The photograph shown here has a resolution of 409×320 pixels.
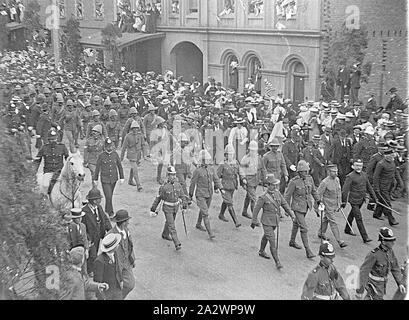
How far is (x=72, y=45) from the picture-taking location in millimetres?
13156

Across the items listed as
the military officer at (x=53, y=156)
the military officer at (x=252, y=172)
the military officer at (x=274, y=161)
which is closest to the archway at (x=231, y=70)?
the military officer at (x=274, y=161)

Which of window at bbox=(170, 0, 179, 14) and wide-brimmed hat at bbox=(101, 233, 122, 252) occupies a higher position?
window at bbox=(170, 0, 179, 14)

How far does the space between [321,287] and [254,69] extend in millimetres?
10494

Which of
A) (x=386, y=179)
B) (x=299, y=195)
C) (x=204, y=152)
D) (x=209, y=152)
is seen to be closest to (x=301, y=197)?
(x=299, y=195)

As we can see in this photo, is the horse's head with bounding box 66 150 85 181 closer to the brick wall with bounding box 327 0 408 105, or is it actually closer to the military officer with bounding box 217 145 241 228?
the military officer with bounding box 217 145 241 228

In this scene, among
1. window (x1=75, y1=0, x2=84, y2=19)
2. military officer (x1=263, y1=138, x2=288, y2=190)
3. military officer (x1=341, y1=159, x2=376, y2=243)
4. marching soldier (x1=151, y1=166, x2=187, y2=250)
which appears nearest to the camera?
marching soldier (x1=151, y1=166, x2=187, y2=250)

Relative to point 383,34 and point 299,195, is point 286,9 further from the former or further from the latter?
point 299,195

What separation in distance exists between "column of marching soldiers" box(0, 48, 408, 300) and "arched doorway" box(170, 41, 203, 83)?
28cm

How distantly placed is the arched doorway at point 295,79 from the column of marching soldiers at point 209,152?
0.50 meters

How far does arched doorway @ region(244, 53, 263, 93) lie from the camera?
1536 centimetres

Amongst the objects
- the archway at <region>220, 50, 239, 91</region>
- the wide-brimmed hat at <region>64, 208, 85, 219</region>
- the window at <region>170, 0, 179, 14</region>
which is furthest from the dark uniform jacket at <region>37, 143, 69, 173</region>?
the archway at <region>220, 50, 239, 91</region>

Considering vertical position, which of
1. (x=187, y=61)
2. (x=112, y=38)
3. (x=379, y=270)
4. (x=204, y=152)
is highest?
(x=112, y=38)

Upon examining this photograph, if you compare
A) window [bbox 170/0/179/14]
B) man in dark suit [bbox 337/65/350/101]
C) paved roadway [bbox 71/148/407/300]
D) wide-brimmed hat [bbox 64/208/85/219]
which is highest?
window [bbox 170/0/179/14]
